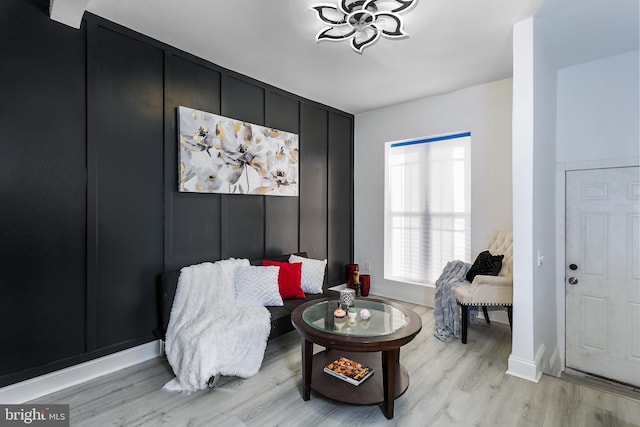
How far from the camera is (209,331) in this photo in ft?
7.58

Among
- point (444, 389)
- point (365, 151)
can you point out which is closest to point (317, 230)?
point (365, 151)

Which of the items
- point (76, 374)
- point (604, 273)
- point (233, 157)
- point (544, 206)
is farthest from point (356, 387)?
point (604, 273)

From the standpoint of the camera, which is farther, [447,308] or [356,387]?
[447,308]

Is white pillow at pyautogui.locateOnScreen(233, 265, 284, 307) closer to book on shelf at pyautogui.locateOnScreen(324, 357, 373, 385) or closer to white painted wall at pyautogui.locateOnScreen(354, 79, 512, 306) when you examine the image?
book on shelf at pyautogui.locateOnScreen(324, 357, 373, 385)

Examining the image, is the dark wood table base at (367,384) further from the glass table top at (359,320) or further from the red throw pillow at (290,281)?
the red throw pillow at (290,281)

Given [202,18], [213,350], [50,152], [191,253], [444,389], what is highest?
[202,18]

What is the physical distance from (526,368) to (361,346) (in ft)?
4.87

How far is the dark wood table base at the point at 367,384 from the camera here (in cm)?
195

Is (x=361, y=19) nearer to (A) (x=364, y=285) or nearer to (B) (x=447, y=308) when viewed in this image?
(B) (x=447, y=308)

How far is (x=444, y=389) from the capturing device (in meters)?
2.31

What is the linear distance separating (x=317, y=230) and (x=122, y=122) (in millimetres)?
2577

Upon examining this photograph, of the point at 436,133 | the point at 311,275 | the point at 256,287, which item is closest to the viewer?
the point at 256,287

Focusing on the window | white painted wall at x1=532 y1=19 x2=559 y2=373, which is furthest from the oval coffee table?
the window

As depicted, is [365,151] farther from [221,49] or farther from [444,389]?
[444,389]
